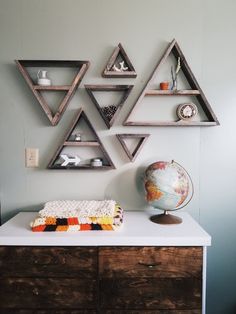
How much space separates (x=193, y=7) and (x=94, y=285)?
1815 millimetres

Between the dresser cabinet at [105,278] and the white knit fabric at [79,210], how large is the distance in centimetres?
19

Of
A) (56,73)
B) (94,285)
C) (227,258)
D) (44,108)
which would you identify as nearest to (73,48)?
(56,73)

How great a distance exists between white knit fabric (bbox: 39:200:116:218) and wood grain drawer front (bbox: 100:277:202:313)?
0.35m

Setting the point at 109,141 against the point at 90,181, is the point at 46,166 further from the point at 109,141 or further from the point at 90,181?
the point at 109,141

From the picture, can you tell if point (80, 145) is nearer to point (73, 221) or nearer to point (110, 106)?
point (110, 106)

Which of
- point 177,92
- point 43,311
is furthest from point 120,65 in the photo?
point 43,311

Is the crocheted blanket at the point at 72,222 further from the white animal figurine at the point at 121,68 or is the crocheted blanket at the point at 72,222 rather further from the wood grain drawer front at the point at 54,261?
the white animal figurine at the point at 121,68

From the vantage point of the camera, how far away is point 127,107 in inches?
71.6

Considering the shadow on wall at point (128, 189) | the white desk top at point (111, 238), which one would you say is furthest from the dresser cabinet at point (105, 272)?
the shadow on wall at point (128, 189)

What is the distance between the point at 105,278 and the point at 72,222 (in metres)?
0.34

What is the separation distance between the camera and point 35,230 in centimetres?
146

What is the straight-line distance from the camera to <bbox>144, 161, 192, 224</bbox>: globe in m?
1.51

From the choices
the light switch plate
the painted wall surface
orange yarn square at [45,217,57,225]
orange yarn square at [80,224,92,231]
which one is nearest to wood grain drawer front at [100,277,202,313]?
orange yarn square at [80,224,92,231]

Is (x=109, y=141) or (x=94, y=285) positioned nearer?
(x=94, y=285)
